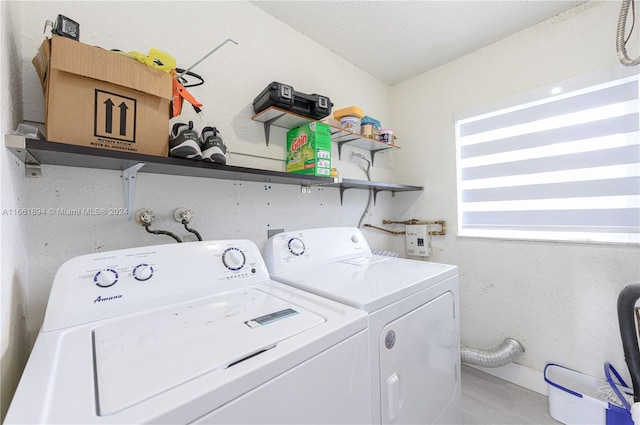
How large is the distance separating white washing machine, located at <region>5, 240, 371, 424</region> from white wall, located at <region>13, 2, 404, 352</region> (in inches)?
12.4

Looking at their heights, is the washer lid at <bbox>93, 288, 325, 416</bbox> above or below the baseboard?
above

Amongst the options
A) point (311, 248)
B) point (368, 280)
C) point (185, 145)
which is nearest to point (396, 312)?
point (368, 280)

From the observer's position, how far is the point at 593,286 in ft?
4.91

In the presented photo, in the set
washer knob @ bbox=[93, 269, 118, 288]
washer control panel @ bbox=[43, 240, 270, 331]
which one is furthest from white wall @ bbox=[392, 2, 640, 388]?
washer knob @ bbox=[93, 269, 118, 288]

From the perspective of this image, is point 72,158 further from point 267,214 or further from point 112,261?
point 267,214

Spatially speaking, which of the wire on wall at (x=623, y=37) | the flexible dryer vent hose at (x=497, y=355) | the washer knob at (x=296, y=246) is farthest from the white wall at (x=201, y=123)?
the wire on wall at (x=623, y=37)

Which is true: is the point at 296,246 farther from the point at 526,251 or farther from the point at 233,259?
the point at 526,251

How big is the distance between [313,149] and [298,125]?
262 mm

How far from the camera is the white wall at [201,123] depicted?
0.93 meters

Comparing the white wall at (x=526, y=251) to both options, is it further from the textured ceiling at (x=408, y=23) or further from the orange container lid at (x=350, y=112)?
the orange container lid at (x=350, y=112)

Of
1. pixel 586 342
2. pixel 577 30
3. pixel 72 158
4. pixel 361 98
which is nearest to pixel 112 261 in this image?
pixel 72 158

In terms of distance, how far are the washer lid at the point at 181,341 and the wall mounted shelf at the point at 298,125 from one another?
1.02 metres

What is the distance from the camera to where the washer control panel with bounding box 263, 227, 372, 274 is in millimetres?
1250

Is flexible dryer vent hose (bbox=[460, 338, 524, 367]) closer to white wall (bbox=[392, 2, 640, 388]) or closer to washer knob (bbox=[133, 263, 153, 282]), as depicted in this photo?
white wall (bbox=[392, 2, 640, 388])
